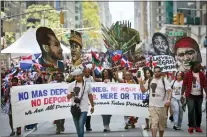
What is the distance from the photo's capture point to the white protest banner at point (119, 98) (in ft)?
45.8

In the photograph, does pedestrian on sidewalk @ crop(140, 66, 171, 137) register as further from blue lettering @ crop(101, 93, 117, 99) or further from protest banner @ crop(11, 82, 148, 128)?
blue lettering @ crop(101, 93, 117, 99)

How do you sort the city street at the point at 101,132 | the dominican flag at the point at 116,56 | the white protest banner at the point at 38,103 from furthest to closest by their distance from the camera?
the dominican flag at the point at 116,56 < the city street at the point at 101,132 < the white protest banner at the point at 38,103

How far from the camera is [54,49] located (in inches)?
571

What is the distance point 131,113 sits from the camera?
1391 cm

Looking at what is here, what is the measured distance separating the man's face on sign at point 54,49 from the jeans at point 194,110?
12.3 feet

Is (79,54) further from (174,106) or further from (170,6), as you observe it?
(170,6)

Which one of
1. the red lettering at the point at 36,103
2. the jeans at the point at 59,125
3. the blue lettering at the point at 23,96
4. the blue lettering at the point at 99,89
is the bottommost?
the jeans at the point at 59,125

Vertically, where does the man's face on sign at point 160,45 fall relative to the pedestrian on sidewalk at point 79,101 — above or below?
above

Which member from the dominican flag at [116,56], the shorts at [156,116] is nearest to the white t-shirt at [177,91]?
the shorts at [156,116]

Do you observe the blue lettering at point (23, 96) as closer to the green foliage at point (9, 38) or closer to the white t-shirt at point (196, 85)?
the white t-shirt at point (196, 85)

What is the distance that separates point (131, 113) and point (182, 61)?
11.0ft

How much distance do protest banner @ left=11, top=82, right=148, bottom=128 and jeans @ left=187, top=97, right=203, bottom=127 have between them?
1089 millimetres

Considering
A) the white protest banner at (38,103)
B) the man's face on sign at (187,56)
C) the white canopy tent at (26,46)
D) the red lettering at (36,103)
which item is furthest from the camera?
the white canopy tent at (26,46)

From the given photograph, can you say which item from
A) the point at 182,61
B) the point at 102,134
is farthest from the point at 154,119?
the point at 182,61
